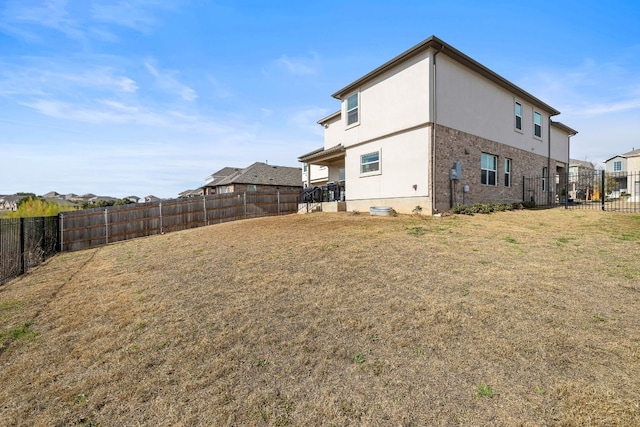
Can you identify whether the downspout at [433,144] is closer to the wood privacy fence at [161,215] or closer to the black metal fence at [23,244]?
the wood privacy fence at [161,215]

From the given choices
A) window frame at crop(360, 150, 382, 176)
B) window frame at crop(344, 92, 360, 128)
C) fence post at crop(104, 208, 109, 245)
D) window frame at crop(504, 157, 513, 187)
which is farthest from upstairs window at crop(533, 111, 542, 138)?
fence post at crop(104, 208, 109, 245)

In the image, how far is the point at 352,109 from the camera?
1631 cm

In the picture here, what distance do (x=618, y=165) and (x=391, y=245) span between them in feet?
173

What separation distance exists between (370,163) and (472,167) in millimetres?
4816

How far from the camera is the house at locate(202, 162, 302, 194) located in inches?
1406

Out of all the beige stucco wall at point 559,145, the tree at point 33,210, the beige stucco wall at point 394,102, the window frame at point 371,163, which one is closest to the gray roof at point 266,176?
the tree at point 33,210

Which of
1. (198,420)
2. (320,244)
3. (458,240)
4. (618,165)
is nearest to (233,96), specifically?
(320,244)

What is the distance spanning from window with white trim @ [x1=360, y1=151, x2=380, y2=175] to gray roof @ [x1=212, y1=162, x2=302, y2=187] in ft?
74.1

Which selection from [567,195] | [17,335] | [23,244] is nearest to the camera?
[17,335]

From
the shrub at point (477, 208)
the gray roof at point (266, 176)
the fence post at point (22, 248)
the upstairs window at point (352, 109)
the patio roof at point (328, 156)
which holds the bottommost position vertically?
the fence post at point (22, 248)

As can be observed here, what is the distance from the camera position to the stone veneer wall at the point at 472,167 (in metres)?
12.9

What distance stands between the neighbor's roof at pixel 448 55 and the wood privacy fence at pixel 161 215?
25.7 ft

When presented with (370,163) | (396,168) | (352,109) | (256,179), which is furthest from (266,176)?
(396,168)

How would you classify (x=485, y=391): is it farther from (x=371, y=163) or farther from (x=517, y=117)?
(x=517, y=117)
